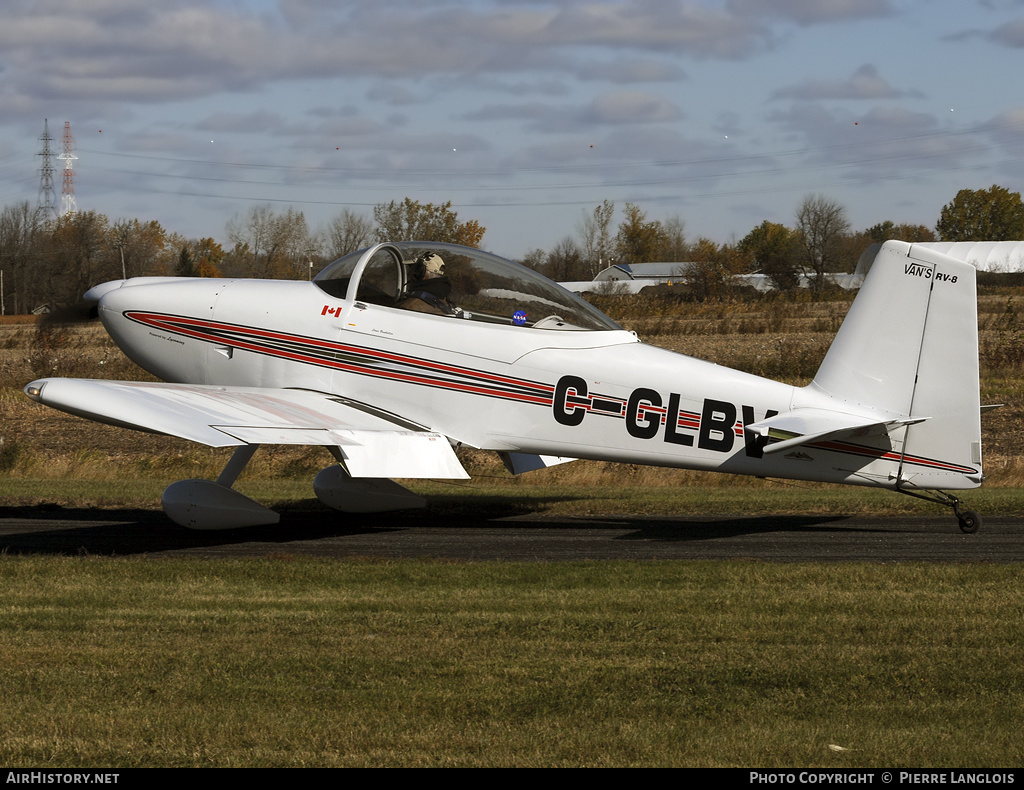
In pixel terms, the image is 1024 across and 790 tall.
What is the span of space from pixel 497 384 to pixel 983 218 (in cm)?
11128

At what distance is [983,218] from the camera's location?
108312 mm

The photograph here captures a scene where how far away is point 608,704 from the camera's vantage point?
4.83m

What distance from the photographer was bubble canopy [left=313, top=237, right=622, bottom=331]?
9.88 m

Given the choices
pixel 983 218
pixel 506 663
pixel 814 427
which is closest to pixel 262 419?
pixel 506 663

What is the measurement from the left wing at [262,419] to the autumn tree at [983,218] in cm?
10745

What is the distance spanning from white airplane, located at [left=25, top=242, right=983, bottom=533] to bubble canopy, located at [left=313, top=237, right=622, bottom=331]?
17mm

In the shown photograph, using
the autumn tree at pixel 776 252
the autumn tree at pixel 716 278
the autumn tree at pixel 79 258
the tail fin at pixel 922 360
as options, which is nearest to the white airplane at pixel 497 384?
the tail fin at pixel 922 360

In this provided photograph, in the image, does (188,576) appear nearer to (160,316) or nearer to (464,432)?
(464,432)

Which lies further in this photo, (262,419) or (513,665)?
(262,419)

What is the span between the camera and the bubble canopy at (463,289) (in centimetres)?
988

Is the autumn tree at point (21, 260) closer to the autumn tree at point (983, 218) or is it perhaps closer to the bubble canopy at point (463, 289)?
the bubble canopy at point (463, 289)

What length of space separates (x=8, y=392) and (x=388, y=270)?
15.8 metres

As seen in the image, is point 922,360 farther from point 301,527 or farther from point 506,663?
point 301,527

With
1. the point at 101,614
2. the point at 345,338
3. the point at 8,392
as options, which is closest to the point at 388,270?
the point at 345,338
